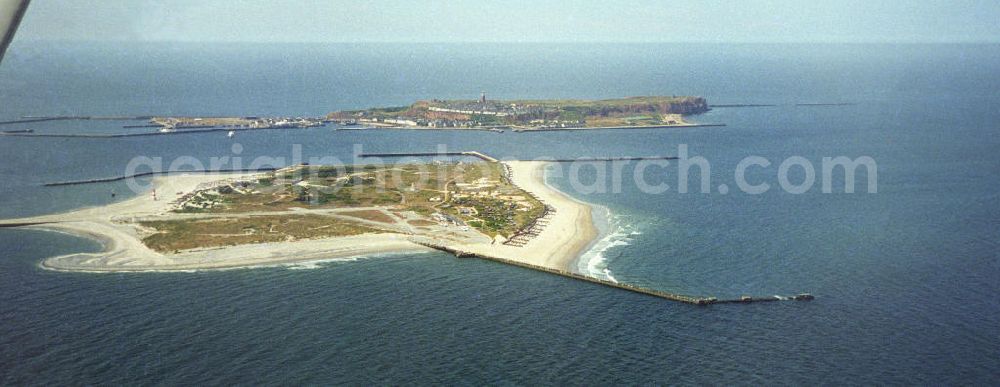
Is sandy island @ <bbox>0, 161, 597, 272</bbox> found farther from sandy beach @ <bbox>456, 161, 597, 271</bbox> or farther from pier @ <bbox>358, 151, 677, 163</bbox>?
pier @ <bbox>358, 151, 677, 163</bbox>

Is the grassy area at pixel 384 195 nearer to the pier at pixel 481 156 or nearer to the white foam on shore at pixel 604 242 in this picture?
the white foam on shore at pixel 604 242

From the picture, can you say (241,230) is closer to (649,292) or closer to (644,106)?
(649,292)

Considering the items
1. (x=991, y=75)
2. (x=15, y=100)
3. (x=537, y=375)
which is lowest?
(x=537, y=375)

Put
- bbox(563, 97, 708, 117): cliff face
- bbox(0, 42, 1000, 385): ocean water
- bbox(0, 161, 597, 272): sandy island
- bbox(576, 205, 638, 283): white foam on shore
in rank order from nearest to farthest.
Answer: bbox(0, 42, 1000, 385): ocean water
bbox(0, 161, 597, 272): sandy island
bbox(576, 205, 638, 283): white foam on shore
bbox(563, 97, 708, 117): cliff face

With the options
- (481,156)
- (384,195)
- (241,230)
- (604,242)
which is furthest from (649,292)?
(481,156)

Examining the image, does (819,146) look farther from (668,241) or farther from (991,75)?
(991,75)

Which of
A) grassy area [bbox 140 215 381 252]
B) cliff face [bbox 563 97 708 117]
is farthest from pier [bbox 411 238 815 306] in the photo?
cliff face [bbox 563 97 708 117]

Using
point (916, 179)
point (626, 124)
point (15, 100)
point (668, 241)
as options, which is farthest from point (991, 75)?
point (15, 100)
